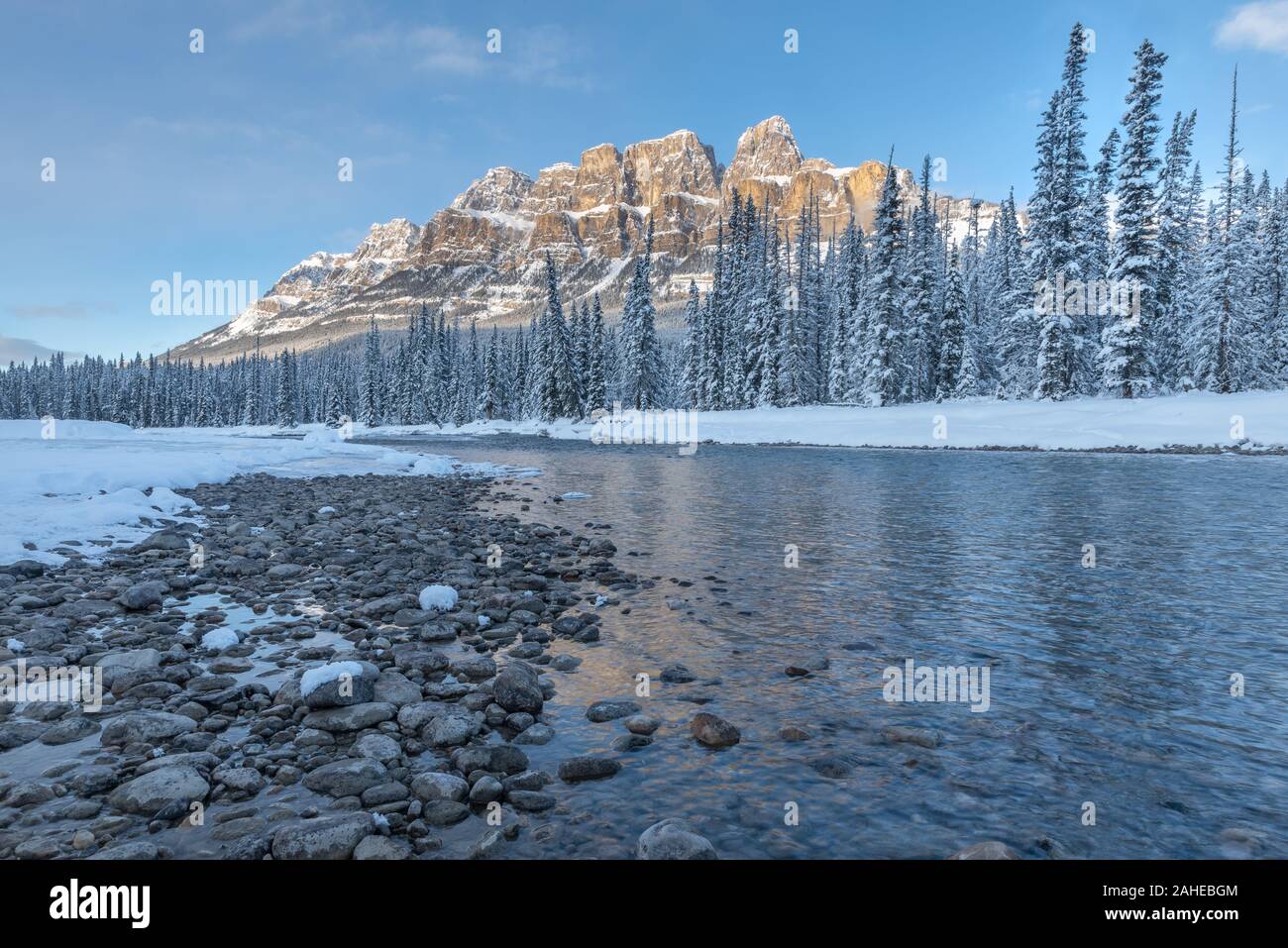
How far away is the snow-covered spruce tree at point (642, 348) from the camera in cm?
7256

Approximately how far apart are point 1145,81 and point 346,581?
50.4 meters

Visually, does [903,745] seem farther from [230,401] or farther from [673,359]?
[230,401]

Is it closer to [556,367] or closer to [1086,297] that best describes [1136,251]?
[1086,297]

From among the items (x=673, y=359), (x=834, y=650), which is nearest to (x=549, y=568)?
(x=834, y=650)

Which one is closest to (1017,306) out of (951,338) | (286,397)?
(951,338)

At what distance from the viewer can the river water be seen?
410 cm

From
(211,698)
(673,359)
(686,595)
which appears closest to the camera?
(211,698)

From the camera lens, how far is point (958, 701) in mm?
5902

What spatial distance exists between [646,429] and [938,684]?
5426cm

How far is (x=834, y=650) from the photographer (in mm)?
7219

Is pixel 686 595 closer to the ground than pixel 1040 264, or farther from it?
closer to the ground

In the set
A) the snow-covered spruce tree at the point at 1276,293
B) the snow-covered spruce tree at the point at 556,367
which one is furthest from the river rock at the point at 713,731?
the snow-covered spruce tree at the point at 556,367
